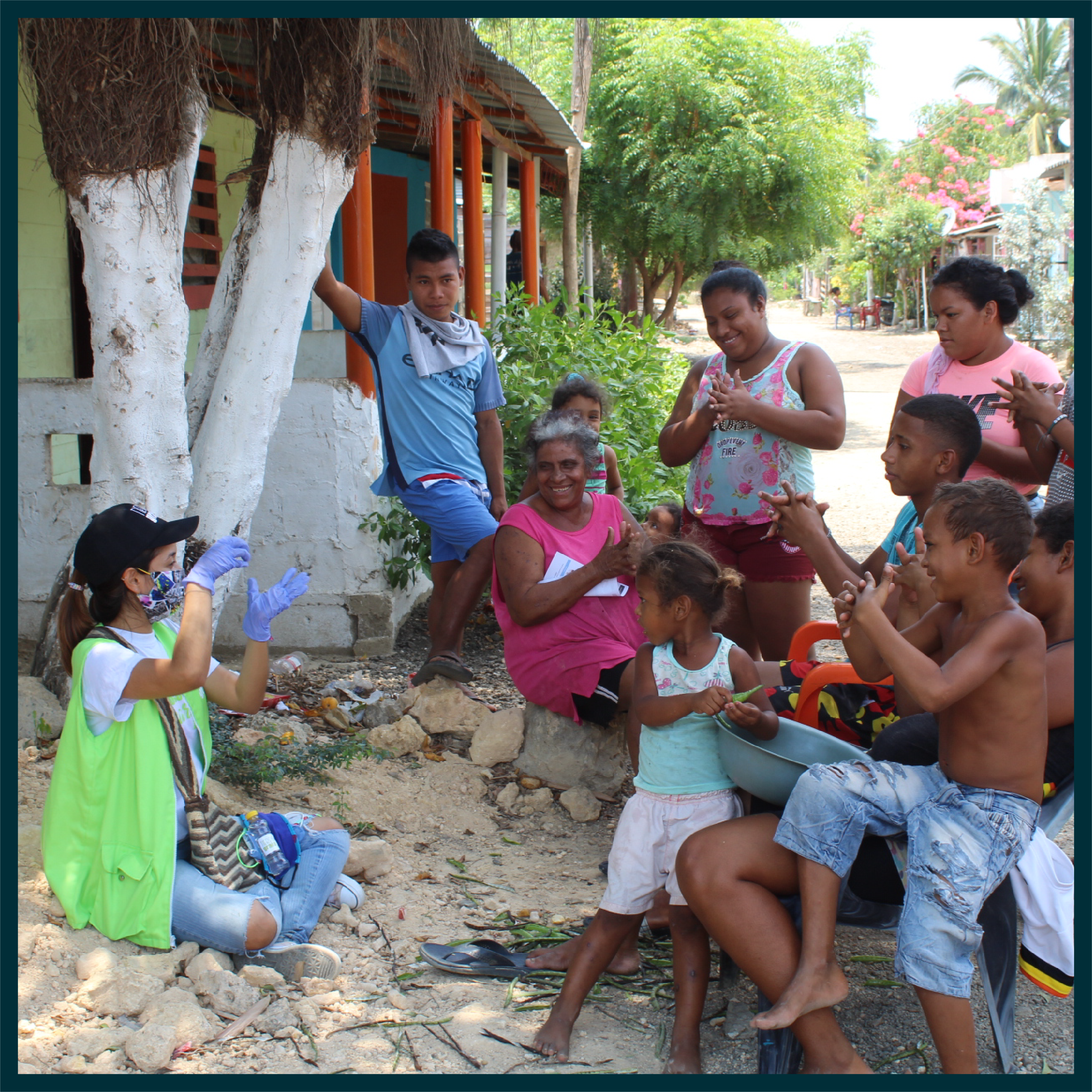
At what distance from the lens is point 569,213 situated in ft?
40.5

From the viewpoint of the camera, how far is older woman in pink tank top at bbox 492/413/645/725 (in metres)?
3.54

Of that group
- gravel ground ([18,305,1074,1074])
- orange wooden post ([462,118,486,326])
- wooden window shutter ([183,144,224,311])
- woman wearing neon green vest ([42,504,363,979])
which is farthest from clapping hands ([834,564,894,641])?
orange wooden post ([462,118,486,326])

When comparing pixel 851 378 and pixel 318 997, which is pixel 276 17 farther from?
pixel 851 378

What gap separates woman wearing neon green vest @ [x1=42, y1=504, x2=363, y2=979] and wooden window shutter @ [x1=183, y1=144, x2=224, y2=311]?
534 centimetres

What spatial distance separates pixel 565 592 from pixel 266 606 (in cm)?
106

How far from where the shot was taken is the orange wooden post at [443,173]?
714 cm

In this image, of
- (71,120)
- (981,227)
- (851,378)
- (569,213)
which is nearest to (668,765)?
(71,120)

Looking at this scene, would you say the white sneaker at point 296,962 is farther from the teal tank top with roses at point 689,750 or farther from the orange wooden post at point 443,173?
the orange wooden post at point 443,173

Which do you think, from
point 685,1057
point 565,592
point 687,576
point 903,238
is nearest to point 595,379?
point 565,592

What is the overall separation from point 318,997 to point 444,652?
1.94m

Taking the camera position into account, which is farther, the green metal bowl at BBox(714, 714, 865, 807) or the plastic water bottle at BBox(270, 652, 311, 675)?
the plastic water bottle at BBox(270, 652, 311, 675)

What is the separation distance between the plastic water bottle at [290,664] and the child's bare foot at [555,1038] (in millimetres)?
2131

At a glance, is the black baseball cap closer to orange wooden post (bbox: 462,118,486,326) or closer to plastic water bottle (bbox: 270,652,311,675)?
plastic water bottle (bbox: 270,652,311,675)

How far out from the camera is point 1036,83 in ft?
167
